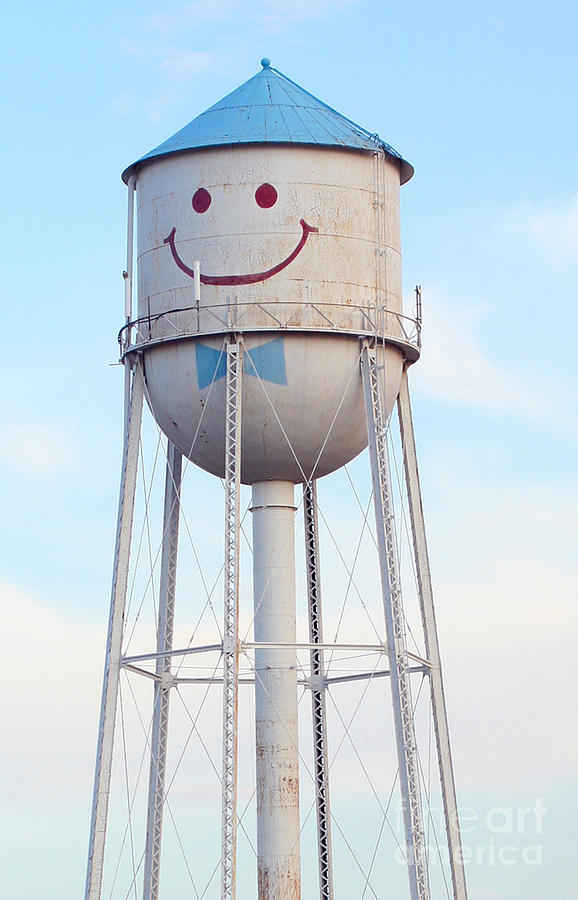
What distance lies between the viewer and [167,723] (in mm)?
31969

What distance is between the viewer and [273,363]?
29.8 metres

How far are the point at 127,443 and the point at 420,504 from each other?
169 inches

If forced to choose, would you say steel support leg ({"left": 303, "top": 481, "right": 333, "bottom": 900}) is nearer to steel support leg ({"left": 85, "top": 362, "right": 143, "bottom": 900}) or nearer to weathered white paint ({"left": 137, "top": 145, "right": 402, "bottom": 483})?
weathered white paint ({"left": 137, "top": 145, "right": 402, "bottom": 483})

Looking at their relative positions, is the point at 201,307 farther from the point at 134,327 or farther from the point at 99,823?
the point at 99,823

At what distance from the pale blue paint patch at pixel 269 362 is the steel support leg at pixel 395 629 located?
45.7 inches

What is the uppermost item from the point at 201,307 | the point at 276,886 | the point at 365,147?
the point at 365,147

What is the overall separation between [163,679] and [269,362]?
5186mm

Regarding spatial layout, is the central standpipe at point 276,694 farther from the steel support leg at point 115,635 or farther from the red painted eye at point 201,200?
the red painted eye at point 201,200

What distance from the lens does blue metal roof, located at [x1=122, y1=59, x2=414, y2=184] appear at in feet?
100

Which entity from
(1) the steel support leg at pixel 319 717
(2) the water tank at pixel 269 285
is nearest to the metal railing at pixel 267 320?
(2) the water tank at pixel 269 285

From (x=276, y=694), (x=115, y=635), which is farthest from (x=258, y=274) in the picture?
(x=276, y=694)

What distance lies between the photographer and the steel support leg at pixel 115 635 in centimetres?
3014

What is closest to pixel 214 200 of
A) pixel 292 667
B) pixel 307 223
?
pixel 307 223

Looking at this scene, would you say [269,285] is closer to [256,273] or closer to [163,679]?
[256,273]
